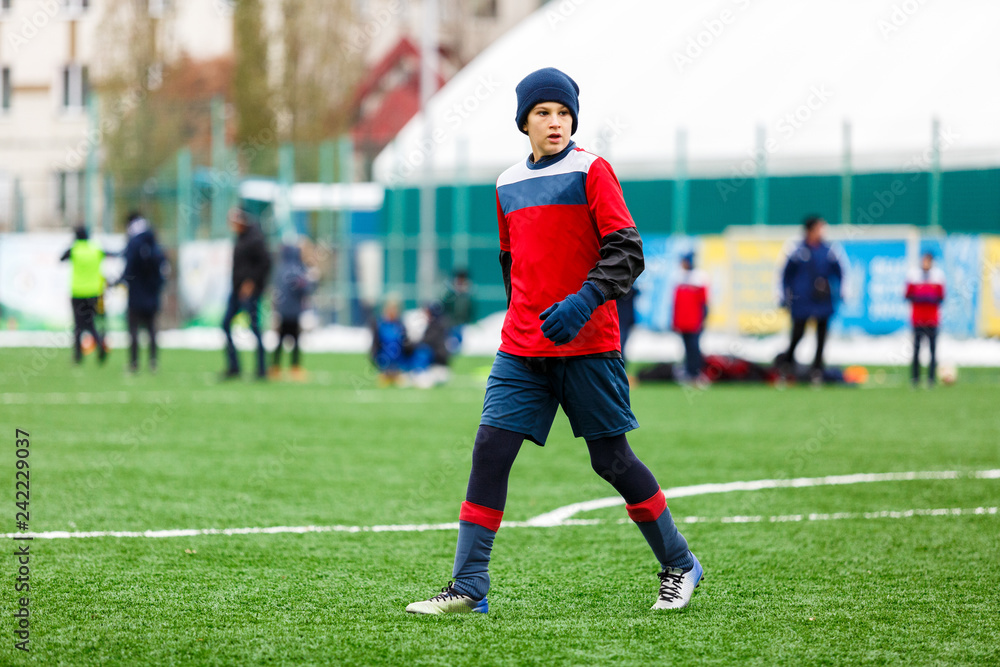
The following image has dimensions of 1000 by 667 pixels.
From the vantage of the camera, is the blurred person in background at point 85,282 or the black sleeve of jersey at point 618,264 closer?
the black sleeve of jersey at point 618,264

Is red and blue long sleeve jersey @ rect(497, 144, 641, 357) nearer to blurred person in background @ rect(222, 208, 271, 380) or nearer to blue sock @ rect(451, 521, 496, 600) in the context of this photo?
blue sock @ rect(451, 521, 496, 600)

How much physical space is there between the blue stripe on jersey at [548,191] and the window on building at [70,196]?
27.0 m

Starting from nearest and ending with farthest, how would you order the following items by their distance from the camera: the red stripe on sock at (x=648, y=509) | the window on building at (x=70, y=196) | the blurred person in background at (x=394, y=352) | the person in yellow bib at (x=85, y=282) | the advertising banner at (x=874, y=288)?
the red stripe on sock at (x=648, y=509), the blurred person in background at (x=394, y=352), the person in yellow bib at (x=85, y=282), the advertising banner at (x=874, y=288), the window on building at (x=70, y=196)

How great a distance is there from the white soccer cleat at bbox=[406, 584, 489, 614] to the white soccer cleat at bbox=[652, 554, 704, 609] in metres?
0.66

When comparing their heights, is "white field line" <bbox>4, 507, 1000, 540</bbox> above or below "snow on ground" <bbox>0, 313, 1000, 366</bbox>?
above

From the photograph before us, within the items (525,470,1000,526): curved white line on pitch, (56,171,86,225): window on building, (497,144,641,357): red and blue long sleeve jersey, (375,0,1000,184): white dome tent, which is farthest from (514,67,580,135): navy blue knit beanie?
(56,171,86,225): window on building

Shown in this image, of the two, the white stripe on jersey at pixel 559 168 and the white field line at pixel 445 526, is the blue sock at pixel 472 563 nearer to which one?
the white stripe on jersey at pixel 559 168

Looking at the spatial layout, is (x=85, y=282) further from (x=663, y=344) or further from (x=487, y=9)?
(x=487, y=9)

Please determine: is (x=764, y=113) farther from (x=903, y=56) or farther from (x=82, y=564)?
(x=82, y=564)

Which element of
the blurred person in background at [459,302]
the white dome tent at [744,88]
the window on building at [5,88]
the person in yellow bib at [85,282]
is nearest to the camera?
the person in yellow bib at [85,282]

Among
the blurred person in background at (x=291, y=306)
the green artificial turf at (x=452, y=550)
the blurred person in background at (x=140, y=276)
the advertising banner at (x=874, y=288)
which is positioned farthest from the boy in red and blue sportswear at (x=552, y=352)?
the advertising banner at (x=874, y=288)

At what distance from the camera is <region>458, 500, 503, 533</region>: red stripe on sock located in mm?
4277

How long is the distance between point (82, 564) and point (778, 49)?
86.2ft

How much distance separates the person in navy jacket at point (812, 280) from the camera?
Answer: 1534 centimetres
